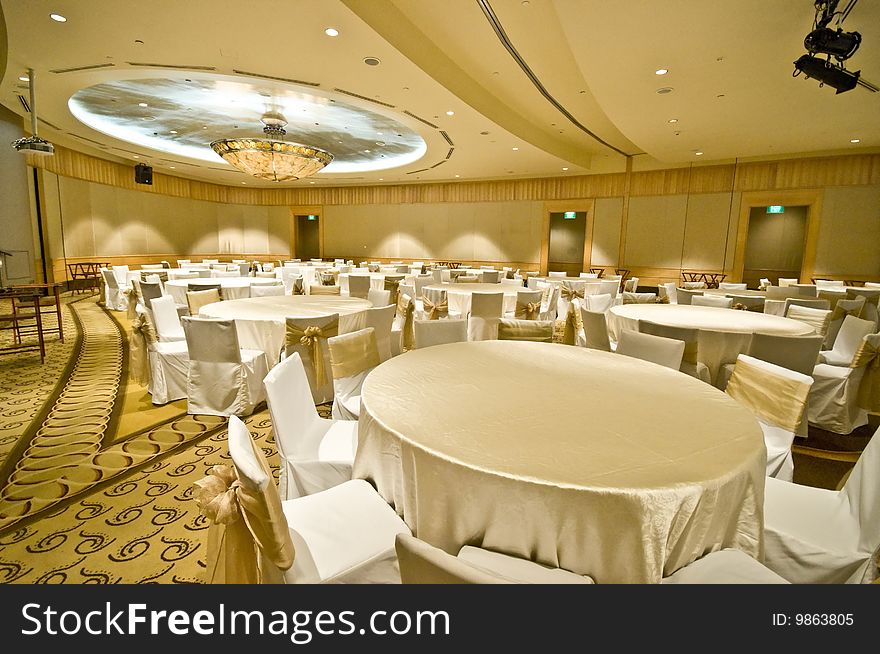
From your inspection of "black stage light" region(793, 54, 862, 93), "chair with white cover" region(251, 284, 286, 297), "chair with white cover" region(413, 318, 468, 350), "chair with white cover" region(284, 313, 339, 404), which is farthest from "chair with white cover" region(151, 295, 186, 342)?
"black stage light" region(793, 54, 862, 93)

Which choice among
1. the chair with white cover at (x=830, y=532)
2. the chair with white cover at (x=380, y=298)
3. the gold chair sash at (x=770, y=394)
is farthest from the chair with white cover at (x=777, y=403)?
the chair with white cover at (x=380, y=298)

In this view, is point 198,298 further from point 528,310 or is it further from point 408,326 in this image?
point 528,310

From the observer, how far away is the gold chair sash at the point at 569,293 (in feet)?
25.6

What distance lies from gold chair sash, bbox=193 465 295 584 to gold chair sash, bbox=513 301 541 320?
4.78 meters

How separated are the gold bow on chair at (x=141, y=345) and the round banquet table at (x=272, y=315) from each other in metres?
0.47

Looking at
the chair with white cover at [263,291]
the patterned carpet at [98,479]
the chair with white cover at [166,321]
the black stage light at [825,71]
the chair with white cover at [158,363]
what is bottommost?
the patterned carpet at [98,479]

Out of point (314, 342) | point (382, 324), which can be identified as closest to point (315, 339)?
point (314, 342)

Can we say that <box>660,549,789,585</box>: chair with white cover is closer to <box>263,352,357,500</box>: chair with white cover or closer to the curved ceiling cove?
<box>263,352,357,500</box>: chair with white cover

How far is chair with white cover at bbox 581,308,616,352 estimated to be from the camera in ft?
13.5

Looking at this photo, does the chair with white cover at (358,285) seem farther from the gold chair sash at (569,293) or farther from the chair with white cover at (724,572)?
the chair with white cover at (724,572)

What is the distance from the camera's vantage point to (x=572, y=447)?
143 centimetres

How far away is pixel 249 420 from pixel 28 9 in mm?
5053

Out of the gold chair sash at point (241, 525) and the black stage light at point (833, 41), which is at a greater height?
the black stage light at point (833, 41)

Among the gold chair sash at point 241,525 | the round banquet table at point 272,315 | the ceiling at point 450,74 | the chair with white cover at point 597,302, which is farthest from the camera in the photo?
the chair with white cover at point 597,302
